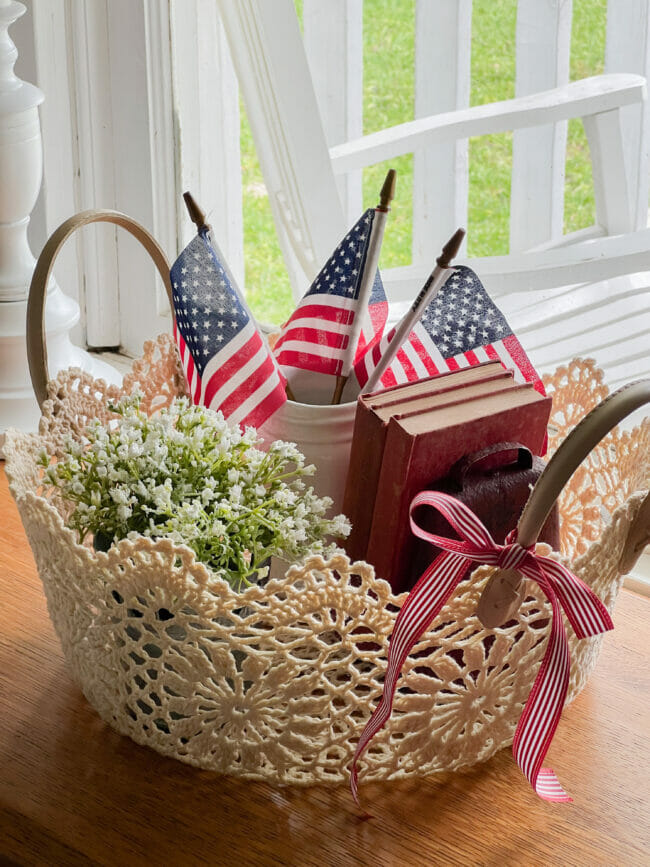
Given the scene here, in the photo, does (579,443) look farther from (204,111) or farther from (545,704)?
(204,111)

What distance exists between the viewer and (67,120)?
4.17 ft

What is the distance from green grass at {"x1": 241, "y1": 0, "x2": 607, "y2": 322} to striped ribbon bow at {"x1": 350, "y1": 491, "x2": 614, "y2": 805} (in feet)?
7.29

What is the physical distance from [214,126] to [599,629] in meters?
1.04

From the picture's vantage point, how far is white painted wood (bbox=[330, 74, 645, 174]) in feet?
4.27

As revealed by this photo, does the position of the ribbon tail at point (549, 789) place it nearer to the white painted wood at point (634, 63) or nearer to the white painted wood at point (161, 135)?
the white painted wood at point (161, 135)

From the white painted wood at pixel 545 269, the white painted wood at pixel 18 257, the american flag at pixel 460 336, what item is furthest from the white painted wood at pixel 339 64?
the american flag at pixel 460 336

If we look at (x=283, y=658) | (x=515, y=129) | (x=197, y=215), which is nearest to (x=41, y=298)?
(x=197, y=215)

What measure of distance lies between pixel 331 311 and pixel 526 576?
300mm

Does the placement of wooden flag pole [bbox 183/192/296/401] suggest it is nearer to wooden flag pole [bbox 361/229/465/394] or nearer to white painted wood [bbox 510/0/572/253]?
wooden flag pole [bbox 361/229/465/394]

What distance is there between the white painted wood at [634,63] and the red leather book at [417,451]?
1.06 metres

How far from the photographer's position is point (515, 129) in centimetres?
138

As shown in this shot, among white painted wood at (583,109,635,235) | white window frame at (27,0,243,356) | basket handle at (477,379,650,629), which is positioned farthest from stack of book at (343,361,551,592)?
white painted wood at (583,109,635,235)

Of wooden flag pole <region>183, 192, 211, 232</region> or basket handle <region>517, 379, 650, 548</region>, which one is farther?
wooden flag pole <region>183, 192, 211, 232</region>

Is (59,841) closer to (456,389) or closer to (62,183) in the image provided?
(456,389)
